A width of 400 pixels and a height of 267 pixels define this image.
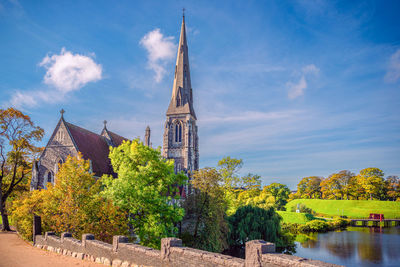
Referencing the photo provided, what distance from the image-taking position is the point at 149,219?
18.3 meters

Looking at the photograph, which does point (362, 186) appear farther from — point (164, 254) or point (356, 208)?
point (164, 254)

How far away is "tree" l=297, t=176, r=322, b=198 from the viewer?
85.3 m

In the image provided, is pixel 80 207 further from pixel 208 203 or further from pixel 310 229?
pixel 310 229

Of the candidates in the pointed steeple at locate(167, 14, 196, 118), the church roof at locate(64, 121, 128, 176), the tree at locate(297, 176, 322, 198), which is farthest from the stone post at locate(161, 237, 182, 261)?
the tree at locate(297, 176, 322, 198)

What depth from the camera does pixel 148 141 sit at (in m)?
45.6

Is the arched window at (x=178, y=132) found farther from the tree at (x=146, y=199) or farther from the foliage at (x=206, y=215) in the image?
the tree at (x=146, y=199)

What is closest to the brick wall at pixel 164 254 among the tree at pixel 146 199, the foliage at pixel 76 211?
the foliage at pixel 76 211

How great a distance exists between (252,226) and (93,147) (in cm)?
2002

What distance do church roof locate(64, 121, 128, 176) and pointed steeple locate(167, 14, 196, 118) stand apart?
1940 cm

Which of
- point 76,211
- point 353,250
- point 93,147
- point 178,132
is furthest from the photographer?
point 178,132

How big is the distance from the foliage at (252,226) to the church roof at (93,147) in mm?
15654

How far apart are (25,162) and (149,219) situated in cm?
1859

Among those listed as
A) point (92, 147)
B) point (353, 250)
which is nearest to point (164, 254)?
point (353, 250)

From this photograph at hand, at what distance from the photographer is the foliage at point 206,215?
2098cm
